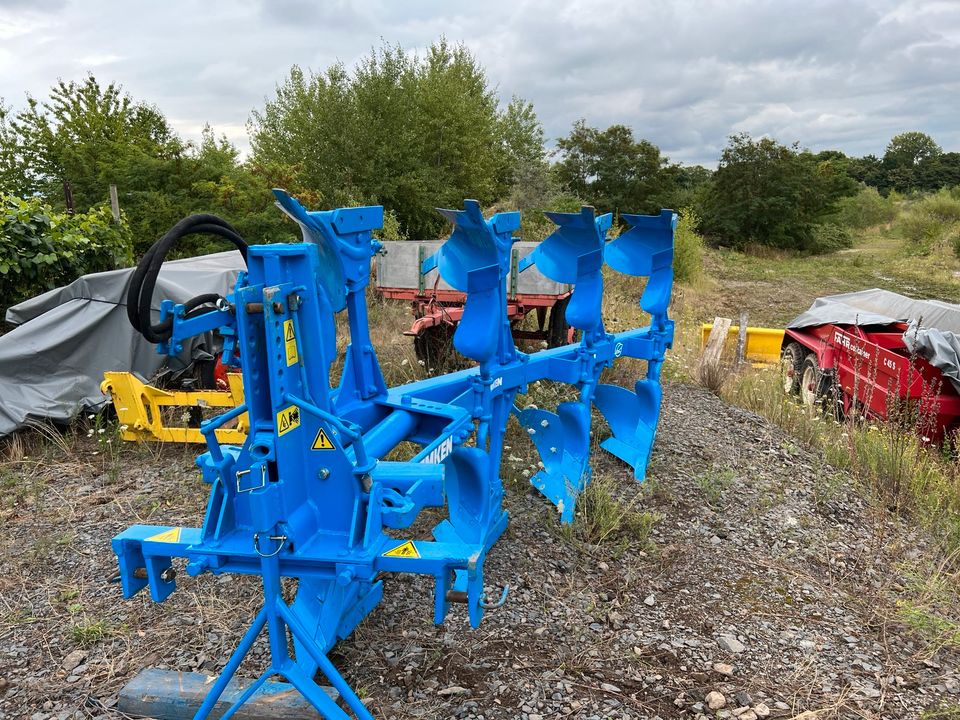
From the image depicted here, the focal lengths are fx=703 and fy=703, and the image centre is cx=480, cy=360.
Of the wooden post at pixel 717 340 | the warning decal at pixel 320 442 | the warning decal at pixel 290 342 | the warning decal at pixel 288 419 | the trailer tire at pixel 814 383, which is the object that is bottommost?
the trailer tire at pixel 814 383

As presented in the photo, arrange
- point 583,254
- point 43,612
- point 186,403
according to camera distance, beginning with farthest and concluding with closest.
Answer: point 186,403
point 583,254
point 43,612

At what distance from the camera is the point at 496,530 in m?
3.93

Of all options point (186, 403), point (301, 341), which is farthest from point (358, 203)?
point (301, 341)

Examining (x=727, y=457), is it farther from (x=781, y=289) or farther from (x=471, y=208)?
(x=781, y=289)

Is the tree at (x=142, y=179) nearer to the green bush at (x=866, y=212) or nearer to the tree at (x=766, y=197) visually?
the tree at (x=766, y=197)

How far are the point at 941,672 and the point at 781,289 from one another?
18.9 metres

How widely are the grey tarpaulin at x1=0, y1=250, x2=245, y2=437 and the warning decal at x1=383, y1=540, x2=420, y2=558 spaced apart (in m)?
4.55

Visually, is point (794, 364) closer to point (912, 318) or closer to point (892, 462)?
point (912, 318)

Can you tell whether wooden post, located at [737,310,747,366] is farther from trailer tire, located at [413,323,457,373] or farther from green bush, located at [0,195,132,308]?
green bush, located at [0,195,132,308]

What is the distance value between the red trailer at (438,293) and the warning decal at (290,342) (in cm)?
510

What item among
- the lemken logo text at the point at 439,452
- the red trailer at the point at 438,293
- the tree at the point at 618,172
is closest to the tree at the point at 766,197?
the tree at the point at 618,172

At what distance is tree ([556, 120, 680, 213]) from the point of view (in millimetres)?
25797

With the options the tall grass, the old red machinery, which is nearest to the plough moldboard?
the tall grass

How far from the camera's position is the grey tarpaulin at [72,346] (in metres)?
5.71
